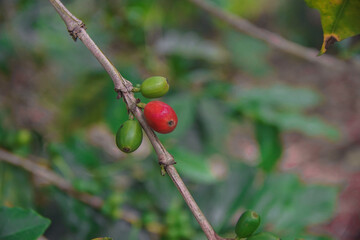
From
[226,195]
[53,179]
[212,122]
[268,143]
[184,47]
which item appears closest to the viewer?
[53,179]

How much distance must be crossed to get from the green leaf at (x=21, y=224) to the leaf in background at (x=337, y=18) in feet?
2.68

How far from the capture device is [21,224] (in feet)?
2.75

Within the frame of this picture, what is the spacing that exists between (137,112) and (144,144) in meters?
2.79

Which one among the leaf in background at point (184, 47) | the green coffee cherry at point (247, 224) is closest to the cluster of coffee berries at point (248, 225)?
the green coffee cherry at point (247, 224)

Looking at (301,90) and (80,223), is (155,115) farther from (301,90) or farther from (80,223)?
(301,90)

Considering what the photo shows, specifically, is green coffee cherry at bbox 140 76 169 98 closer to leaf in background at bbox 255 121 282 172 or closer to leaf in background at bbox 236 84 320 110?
leaf in background at bbox 255 121 282 172

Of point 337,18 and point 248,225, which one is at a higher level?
point 337,18

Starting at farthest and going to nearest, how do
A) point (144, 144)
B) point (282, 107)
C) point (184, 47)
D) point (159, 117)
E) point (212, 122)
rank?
1. point (144, 144)
2. point (184, 47)
3. point (282, 107)
4. point (212, 122)
5. point (159, 117)

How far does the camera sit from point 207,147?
2150mm

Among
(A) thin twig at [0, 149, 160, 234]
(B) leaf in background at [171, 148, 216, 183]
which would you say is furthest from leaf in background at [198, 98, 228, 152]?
(A) thin twig at [0, 149, 160, 234]

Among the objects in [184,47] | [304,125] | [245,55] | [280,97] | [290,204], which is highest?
[245,55]

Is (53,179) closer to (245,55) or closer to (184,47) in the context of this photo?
(184,47)

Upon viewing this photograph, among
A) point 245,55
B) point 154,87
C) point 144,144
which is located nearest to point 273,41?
point 154,87

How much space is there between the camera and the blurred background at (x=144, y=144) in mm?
1491
